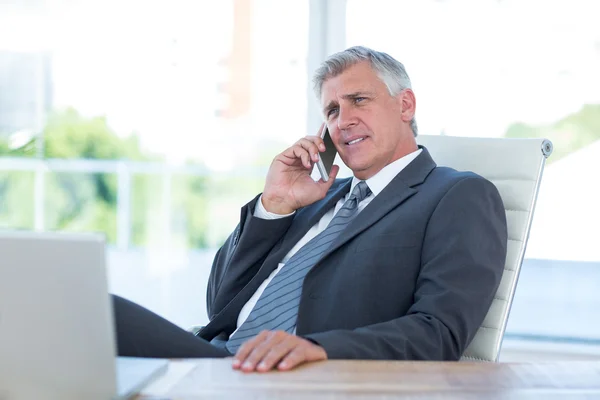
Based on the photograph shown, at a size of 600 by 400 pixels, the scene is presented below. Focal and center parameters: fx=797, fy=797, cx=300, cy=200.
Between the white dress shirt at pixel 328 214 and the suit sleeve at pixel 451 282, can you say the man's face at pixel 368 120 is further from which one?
the suit sleeve at pixel 451 282

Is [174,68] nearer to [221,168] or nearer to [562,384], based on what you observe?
[221,168]

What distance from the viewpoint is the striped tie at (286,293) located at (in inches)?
74.6

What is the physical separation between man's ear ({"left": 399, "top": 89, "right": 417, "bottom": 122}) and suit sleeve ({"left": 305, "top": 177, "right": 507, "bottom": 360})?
0.39 meters

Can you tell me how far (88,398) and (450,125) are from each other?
2.75 meters

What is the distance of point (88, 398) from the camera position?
903mm

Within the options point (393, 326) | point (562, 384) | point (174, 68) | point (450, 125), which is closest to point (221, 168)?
point (174, 68)

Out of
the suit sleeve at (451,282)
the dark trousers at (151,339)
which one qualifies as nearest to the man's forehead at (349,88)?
the suit sleeve at (451,282)

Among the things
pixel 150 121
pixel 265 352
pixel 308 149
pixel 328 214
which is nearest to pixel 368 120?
pixel 308 149

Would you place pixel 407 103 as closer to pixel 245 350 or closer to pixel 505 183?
pixel 505 183

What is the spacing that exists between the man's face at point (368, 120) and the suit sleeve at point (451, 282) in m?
0.35

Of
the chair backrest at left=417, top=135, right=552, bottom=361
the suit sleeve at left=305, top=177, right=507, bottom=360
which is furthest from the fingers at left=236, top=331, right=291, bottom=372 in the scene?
the chair backrest at left=417, top=135, right=552, bottom=361

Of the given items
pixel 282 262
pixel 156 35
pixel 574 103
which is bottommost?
pixel 282 262

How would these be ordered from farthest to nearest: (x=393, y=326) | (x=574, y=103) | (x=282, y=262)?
1. (x=574, y=103)
2. (x=282, y=262)
3. (x=393, y=326)

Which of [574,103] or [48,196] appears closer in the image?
[574,103]
